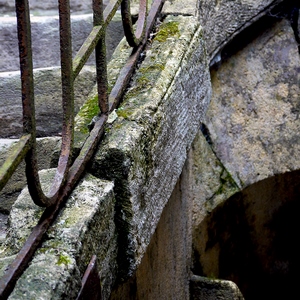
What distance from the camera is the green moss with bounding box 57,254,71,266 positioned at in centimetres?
134

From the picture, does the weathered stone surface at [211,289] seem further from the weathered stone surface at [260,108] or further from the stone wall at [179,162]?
the weathered stone surface at [260,108]

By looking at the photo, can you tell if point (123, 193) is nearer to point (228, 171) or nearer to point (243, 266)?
point (228, 171)

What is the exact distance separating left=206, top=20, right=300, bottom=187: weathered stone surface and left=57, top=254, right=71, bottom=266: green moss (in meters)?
2.00

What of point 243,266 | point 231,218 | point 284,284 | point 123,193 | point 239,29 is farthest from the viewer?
point 284,284

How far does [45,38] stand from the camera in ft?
8.87

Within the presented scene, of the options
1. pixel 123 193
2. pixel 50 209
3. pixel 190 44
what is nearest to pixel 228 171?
pixel 190 44

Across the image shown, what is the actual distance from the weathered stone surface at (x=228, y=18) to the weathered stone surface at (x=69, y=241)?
5.29 feet

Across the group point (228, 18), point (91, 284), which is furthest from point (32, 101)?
point (228, 18)

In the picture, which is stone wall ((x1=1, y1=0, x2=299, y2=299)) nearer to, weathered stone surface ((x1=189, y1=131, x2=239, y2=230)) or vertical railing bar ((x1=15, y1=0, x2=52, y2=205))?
weathered stone surface ((x1=189, y1=131, x2=239, y2=230))

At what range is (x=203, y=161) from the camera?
3.24 m

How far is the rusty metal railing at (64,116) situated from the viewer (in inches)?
49.8

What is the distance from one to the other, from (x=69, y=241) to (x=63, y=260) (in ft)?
0.18

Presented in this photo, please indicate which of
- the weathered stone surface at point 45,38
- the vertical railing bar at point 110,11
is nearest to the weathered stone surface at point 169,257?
the weathered stone surface at point 45,38

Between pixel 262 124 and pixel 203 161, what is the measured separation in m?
0.37
